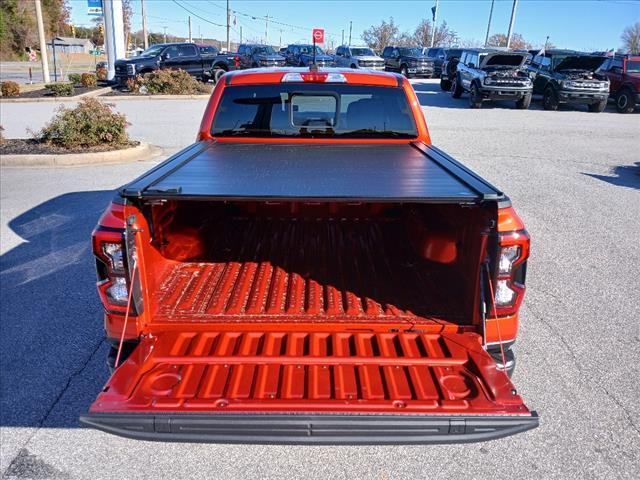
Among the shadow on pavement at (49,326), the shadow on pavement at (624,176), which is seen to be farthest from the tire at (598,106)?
the shadow on pavement at (49,326)

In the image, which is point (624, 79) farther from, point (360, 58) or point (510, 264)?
point (510, 264)

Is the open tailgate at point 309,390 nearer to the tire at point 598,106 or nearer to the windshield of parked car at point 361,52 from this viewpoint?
the tire at point 598,106

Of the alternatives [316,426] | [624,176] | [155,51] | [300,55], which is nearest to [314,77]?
[316,426]

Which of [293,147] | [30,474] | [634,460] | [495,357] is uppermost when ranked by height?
[293,147]

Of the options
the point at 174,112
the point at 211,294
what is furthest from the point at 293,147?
the point at 174,112

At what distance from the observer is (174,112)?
55.4ft

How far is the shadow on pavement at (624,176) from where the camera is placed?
356 inches

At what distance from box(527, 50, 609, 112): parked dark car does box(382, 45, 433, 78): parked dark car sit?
42.6 feet

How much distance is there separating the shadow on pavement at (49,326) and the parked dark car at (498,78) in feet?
52.4

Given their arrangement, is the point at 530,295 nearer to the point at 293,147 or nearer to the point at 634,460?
the point at 634,460

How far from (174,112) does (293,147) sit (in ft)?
46.3

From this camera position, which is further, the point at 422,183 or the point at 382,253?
the point at 382,253

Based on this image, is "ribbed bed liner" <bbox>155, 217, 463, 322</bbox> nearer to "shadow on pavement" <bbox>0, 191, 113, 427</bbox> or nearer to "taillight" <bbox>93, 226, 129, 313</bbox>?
"taillight" <bbox>93, 226, 129, 313</bbox>

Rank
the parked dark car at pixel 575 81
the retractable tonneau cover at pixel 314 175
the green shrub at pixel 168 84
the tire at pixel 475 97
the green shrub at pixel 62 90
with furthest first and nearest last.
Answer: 1. the green shrub at pixel 168 84
2. the green shrub at pixel 62 90
3. the tire at pixel 475 97
4. the parked dark car at pixel 575 81
5. the retractable tonneau cover at pixel 314 175
